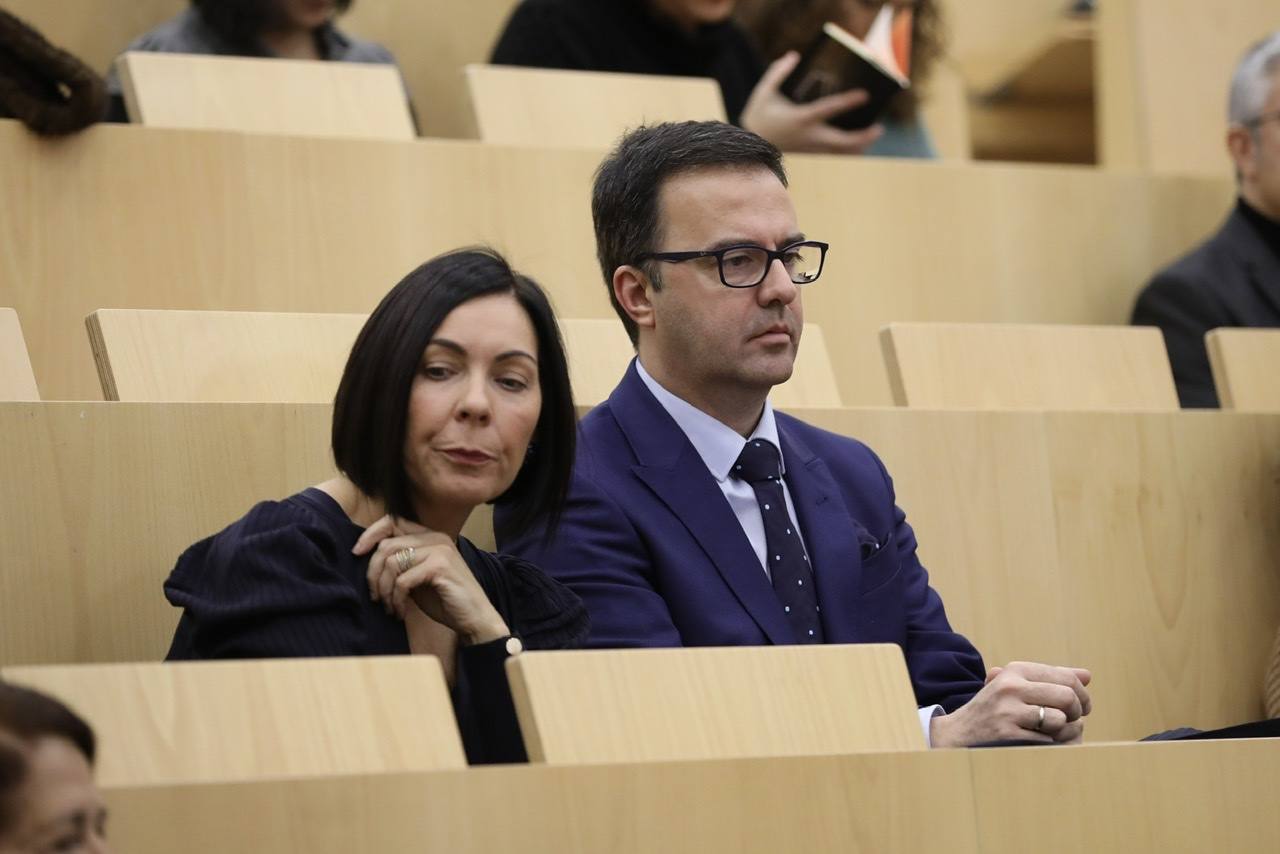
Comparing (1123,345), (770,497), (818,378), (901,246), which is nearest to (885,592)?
(770,497)

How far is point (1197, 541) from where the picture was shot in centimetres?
100

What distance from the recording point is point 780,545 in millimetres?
849

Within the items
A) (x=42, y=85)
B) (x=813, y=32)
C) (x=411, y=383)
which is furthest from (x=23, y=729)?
(x=813, y=32)

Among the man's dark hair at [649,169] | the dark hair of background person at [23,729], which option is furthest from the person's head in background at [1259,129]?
the dark hair of background person at [23,729]

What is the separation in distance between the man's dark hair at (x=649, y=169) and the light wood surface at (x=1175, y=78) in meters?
0.93

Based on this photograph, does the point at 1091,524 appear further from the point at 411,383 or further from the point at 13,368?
the point at 13,368

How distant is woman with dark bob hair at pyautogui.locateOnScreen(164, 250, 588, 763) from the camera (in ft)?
2.27

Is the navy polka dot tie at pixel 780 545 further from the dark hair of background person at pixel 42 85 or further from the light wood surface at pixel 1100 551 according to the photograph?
the dark hair of background person at pixel 42 85

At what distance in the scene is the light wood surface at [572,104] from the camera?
1.24m

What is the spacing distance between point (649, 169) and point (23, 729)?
1.63 ft

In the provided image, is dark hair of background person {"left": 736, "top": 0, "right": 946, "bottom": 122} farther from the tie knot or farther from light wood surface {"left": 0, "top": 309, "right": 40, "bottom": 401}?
light wood surface {"left": 0, "top": 309, "right": 40, "bottom": 401}

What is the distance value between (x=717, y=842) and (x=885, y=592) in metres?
0.29

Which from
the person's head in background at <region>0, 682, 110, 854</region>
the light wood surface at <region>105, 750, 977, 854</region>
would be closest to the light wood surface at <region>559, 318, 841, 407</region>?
the light wood surface at <region>105, 750, 977, 854</region>

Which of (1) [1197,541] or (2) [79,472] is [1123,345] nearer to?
(1) [1197,541]
